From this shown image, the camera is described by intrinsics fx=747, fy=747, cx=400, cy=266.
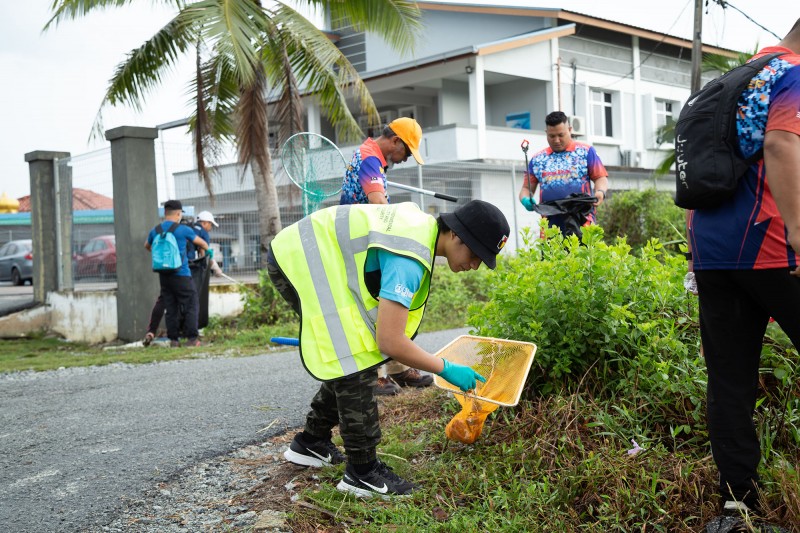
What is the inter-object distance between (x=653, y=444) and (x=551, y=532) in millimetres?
737

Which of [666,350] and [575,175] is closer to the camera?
[666,350]

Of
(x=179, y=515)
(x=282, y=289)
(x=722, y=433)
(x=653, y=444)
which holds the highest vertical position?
(x=282, y=289)

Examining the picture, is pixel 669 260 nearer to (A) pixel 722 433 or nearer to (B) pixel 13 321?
(A) pixel 722 433

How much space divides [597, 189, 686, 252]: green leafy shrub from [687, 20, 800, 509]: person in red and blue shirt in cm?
1060

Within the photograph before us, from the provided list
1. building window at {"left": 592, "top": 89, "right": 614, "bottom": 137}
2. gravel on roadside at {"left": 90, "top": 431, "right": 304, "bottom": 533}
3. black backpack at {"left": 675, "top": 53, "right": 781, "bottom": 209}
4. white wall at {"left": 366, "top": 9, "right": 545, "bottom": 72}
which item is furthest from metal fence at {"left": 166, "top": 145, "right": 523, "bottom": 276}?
building window at {"left": 592, "top": 89, "right": 614, "bottom": 137}

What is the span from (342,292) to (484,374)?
102cm

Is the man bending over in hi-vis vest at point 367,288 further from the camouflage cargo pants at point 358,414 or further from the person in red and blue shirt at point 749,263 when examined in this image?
the person in red and blue shirt at point 749,263

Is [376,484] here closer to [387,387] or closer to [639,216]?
[387,387]

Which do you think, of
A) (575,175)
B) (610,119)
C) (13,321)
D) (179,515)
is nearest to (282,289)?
(179,515)

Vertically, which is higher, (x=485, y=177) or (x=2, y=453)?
(x=485, y=177)

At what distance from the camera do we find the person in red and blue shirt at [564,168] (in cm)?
614

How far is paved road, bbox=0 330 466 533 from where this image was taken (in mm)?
3578

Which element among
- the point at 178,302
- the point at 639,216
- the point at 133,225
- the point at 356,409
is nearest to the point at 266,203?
the point at 133,225

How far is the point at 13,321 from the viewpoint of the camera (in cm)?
1254
